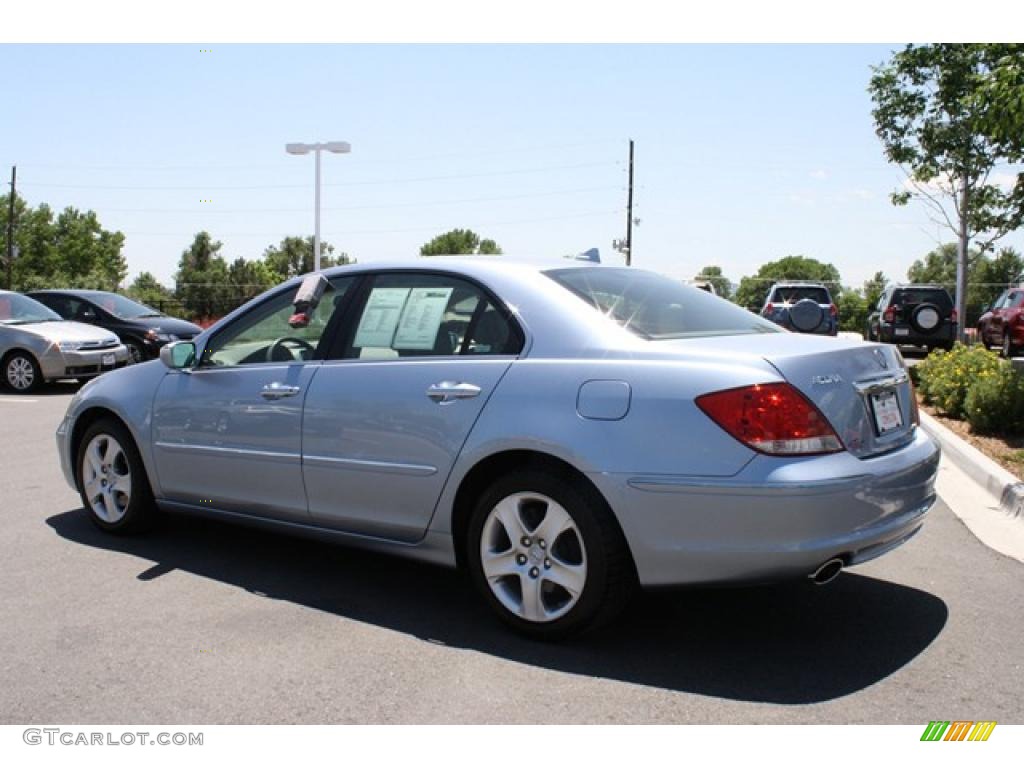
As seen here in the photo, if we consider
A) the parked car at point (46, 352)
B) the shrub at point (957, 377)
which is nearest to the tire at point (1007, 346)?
the shrub at point (957, 377)

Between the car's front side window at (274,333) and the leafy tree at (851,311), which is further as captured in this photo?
the leafy tree at (851,311)

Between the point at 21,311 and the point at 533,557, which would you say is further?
the point at 21,311

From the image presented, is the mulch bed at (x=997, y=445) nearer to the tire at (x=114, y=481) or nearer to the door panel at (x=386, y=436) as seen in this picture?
the door panel at (x=386, y=436)

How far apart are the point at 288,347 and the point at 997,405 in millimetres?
6609

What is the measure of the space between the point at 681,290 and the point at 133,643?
2.85m

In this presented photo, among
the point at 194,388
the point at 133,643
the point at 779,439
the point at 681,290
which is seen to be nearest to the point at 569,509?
the point at 779,439

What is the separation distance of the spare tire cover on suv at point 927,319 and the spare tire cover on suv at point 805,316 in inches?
640

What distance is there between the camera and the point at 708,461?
140 inches

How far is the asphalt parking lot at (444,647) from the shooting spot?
3363mm

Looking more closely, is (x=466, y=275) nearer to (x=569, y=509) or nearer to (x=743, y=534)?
(x=569, y=509)

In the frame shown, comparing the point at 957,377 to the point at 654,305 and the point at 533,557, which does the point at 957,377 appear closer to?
the point at 654,305

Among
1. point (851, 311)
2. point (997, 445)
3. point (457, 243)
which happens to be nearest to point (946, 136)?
point (997, 445)

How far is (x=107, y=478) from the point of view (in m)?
5.70

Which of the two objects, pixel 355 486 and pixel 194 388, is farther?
pixel 194 388
